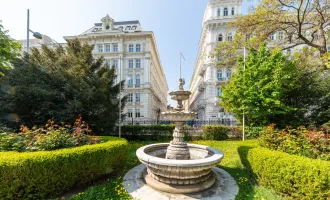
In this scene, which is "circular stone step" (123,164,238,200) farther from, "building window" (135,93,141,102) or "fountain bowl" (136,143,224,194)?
"building window" (135,93,141,102)

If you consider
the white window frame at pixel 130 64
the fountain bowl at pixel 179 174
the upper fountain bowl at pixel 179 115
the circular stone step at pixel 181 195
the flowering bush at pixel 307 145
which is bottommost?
the circular stone step at pixel 181 195

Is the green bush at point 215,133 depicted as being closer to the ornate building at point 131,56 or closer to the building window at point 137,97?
the ornate building at point 131,56

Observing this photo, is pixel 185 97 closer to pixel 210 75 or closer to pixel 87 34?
pixel 210 75

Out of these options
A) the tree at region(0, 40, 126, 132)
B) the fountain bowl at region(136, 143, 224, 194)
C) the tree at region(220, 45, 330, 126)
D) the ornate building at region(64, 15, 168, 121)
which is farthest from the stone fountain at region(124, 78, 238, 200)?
the ornate building at region(64, 15, 168, 121)

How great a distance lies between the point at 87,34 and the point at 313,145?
116 feet

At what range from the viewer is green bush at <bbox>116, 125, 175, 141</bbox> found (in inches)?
464

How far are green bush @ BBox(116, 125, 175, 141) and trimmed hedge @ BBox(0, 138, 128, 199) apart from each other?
7554 millimetres

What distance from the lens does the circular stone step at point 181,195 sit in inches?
142

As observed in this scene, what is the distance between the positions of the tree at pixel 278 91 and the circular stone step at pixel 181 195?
5482mm

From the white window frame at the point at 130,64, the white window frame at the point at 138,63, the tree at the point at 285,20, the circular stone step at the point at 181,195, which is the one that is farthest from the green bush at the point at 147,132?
the white window frame at the point at 130,64

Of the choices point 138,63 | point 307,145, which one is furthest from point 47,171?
point 138,63

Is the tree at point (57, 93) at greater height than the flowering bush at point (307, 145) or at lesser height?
greater

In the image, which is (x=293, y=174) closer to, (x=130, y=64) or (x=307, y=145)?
(x=307, y=145)

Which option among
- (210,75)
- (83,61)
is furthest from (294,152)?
(210,75)
